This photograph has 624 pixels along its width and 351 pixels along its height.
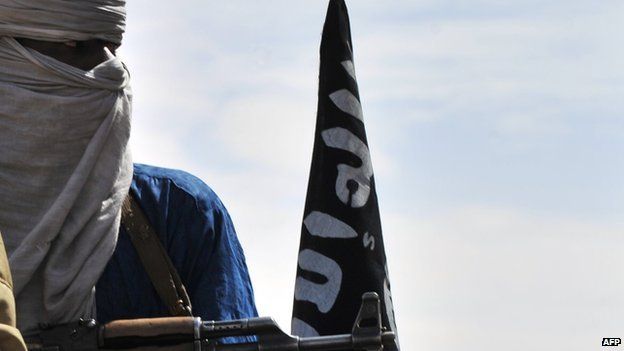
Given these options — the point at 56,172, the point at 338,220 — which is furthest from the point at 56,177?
the point at 338,220

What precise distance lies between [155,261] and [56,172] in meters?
0.38

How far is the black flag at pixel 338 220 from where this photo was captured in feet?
29.6

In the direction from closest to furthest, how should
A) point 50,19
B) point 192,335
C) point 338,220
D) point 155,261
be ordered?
point 192,335 < point 50,19 < point 155,261 < point 338,220

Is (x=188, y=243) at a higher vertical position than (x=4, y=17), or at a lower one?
lower

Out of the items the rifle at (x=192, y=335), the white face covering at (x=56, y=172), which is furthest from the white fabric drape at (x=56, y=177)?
the rifle at (x=192, y=335)

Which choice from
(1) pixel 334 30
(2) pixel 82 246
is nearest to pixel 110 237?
(2) pixel 82 246

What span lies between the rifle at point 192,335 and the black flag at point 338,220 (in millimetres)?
2925

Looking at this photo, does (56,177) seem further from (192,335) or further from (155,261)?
(192,335)

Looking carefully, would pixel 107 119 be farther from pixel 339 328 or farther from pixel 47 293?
pixel 339 328

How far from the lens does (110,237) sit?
6.19 metres

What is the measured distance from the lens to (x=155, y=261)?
627cm

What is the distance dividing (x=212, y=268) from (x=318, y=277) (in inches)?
109

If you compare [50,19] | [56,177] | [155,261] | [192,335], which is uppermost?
[50,19]

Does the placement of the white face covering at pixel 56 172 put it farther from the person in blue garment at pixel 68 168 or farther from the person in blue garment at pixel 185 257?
the person in blue garment at pixel 185 257
